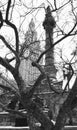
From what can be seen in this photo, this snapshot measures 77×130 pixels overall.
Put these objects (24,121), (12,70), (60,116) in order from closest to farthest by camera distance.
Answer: (60,116), (12,70), (24,121)

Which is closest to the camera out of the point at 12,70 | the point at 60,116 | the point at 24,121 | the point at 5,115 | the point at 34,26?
the point at 60,116

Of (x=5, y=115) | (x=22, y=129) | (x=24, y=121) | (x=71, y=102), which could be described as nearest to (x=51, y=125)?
(x=71, y=102)

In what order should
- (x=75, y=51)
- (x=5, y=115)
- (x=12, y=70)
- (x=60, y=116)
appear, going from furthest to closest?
(x=5, y=115) < (x=75, y=51) < (x=12, y=70) < (x=60, y=116)

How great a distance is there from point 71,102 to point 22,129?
14.5 feet

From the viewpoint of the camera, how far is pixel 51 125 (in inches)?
240

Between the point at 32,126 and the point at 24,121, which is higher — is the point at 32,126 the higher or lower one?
the higher one

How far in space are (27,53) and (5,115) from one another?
709 centimetres

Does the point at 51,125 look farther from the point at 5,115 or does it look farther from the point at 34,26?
the point at 5,115

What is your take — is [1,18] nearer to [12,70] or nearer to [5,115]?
[12,70]

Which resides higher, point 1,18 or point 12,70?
point 1,18

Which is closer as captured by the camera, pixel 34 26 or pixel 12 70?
pixel 12 70

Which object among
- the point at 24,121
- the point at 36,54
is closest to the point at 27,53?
the point at 36,54

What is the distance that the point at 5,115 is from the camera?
548 inches

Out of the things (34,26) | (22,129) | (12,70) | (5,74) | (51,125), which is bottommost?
(22,129)
